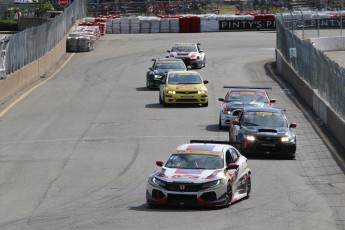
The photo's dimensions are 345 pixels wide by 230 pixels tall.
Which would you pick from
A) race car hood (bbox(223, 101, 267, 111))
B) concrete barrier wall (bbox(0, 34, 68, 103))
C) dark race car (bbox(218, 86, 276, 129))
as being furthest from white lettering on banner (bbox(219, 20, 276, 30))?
race car hood (bbox(223, 101, 267, 111))

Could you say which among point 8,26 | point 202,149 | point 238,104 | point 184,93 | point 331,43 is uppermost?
point 202,149

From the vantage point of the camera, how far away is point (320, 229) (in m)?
17.5

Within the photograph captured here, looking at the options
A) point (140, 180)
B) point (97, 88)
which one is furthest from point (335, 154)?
point (97, 88)

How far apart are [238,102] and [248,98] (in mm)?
538

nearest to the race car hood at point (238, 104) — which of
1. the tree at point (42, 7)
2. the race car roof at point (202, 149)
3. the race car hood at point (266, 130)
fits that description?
the race car hood at point (266, 130)

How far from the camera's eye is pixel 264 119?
95.4ft

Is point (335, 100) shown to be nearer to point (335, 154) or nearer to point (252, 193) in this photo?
point (335, 154)

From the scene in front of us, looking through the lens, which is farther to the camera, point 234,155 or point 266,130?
point 266,130

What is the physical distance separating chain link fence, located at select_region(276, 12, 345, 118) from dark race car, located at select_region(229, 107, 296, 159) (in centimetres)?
263

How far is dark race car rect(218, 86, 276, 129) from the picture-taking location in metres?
33.4

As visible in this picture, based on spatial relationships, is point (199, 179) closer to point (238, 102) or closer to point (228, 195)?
point (228, 195)

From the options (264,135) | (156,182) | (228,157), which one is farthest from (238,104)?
(156,182)

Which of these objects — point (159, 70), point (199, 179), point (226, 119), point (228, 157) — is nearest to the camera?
point (199, 179)

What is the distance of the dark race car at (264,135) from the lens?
27.9m
